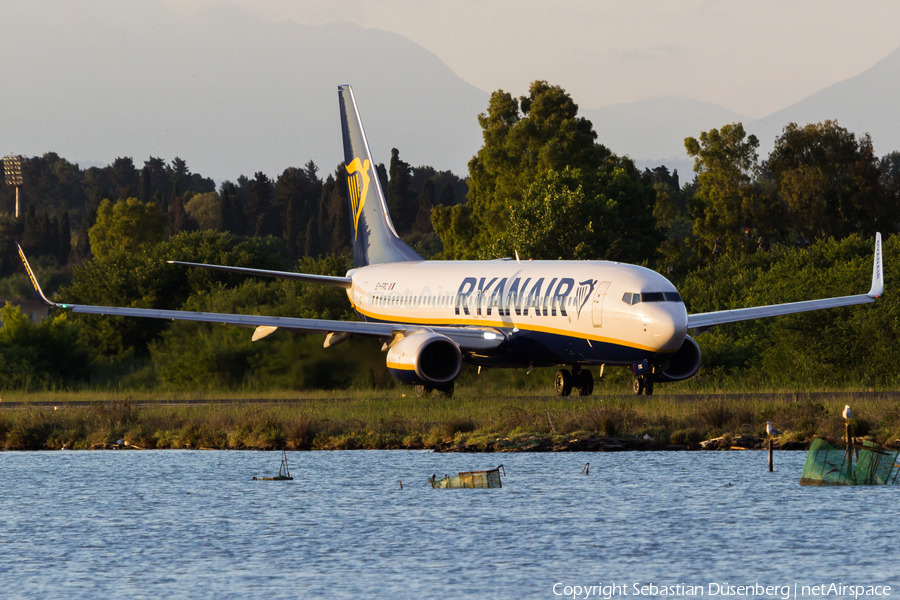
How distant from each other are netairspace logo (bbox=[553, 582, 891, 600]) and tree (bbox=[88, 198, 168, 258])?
457ft

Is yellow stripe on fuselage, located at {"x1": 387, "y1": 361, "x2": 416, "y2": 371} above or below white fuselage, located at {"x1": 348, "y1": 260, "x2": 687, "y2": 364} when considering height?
below

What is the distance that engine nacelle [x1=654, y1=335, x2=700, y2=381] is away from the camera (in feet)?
145

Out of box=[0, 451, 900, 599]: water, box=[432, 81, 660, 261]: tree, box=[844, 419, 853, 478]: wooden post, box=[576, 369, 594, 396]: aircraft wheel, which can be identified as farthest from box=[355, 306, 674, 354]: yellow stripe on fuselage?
box=[432, 81, 660, 261]: tree

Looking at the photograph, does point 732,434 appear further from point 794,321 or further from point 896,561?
point 794,321

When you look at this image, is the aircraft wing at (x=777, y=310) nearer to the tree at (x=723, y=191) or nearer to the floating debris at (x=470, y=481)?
the floating debris at (x=470, y=481)

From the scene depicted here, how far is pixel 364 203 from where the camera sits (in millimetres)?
62812

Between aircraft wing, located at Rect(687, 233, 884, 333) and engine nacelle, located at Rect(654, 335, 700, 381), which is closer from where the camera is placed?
engine nacelle, located at Rect(654, 335, 700, 381)

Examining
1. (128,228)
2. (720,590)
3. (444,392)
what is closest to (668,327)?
(444,392)

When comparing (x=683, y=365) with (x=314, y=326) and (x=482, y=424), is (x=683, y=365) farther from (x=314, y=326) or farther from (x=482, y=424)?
(x=314, y=326)

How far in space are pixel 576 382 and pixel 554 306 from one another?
4355mm

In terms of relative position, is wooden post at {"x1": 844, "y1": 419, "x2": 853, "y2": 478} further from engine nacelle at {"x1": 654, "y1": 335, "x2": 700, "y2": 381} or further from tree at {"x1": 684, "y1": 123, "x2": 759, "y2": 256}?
tree at {"x1": 684, "y1": 123, "x2": 759, "y2": 256}

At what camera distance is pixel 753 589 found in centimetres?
2045

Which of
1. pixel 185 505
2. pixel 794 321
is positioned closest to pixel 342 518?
pixel 185 505

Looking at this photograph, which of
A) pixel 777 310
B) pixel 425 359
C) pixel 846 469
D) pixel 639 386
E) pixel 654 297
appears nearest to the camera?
pixel 846 469
